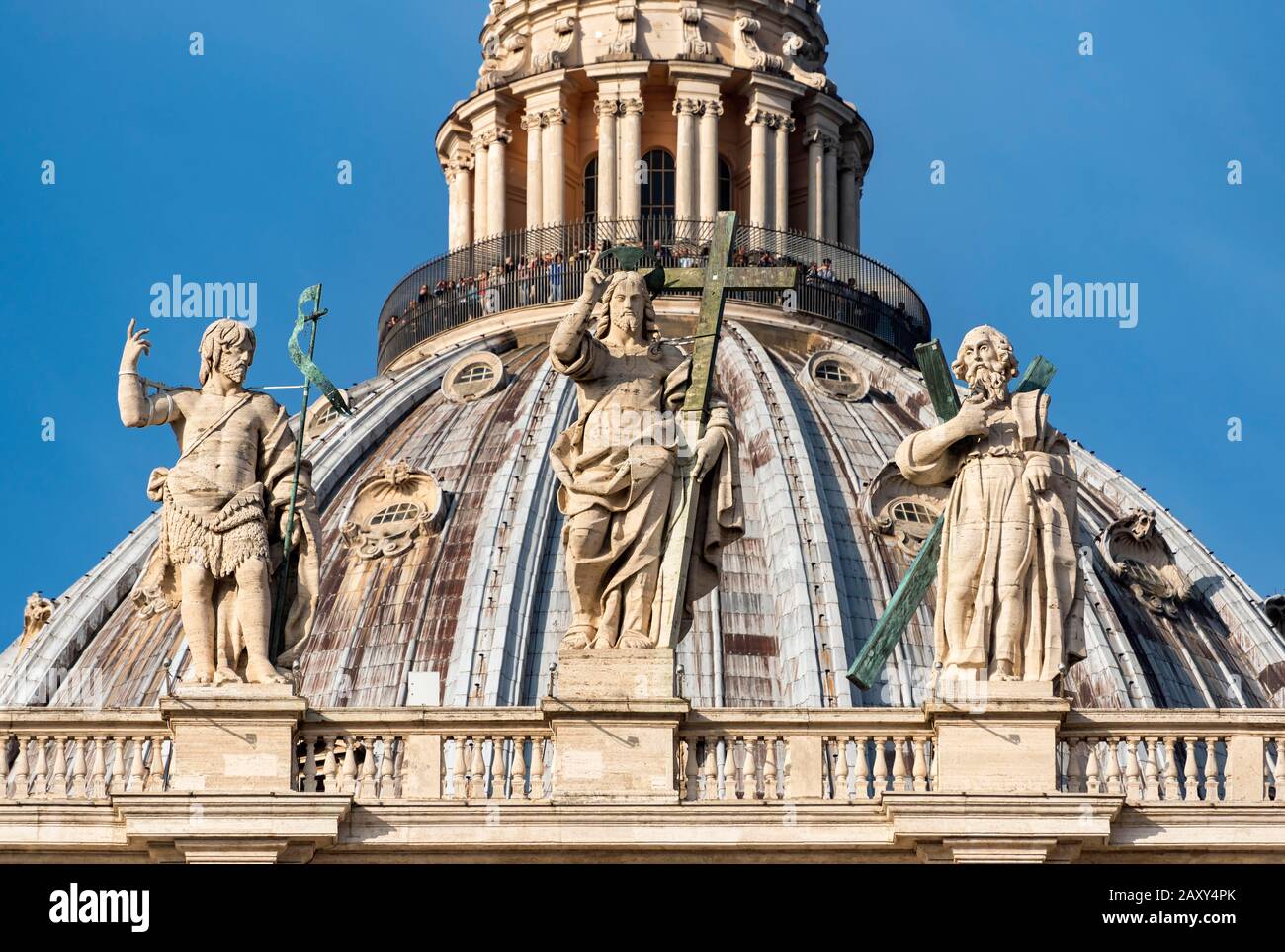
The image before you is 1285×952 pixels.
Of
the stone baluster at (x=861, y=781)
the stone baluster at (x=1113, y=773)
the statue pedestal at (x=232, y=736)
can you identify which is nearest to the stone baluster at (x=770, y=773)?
the stone baluster at (x=861, y=781)

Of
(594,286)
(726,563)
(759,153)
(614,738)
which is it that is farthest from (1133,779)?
(759,153)

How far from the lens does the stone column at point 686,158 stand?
104 m

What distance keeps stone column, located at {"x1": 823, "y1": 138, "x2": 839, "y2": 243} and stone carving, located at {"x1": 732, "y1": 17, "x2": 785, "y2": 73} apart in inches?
85.6

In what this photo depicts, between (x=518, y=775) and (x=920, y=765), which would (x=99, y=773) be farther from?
(x=920, y=765)

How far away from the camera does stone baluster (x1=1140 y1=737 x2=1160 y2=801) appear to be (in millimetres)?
46562

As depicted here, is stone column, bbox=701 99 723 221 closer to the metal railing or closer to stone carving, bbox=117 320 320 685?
the metal railing

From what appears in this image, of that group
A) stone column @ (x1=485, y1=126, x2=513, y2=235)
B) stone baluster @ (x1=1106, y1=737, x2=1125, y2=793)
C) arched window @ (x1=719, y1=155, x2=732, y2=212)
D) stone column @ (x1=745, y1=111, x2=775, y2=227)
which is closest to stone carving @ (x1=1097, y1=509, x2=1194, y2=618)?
stone column @ (x1=745, y1=111, x2=775, y2=227)

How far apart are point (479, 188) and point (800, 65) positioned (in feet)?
26.5

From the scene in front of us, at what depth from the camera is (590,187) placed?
10788 centimetres

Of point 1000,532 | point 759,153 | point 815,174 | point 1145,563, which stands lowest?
point 1000,532

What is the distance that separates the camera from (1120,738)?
1849 inches

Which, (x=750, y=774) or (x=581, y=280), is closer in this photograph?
(x=750, y=774)
